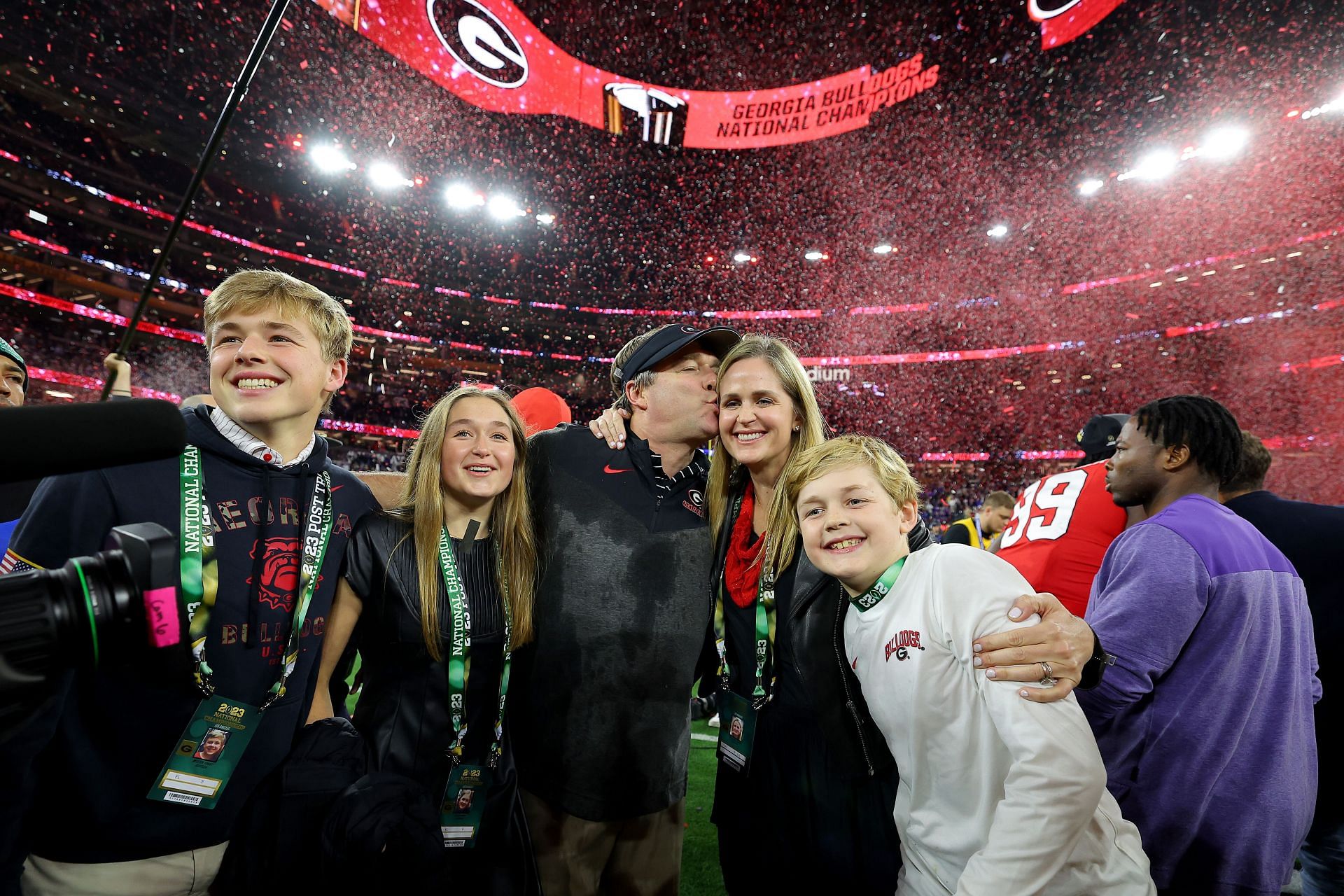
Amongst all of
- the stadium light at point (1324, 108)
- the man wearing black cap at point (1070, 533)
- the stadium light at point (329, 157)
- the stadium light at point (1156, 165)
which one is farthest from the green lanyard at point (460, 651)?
the stadium light at point (329, 157)

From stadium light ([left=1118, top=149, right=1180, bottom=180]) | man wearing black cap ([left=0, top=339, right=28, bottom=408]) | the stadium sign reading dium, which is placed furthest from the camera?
the stadium sign reading dium

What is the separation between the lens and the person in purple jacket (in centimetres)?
179

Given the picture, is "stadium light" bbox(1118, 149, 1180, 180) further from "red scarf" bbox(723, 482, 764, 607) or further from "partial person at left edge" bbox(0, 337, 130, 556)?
"partial person at left edge" bbox(0, 337, 130, 556)

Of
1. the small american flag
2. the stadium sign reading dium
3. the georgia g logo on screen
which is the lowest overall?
the small american flag

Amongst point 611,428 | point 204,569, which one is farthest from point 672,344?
point 204,569

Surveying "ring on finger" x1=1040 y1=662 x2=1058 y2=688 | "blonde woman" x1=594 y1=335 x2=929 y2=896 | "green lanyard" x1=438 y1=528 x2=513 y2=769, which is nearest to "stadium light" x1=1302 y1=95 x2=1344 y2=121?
"blonde woman" x1=594 y1=335 x2=929 y2=896

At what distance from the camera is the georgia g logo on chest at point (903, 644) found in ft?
4.70

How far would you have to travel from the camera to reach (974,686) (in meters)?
1.37

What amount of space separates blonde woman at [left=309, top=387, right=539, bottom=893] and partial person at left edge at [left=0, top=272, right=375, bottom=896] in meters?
0.17

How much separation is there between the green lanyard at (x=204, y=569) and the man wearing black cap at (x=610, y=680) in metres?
0.74

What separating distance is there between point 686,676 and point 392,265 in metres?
36.6

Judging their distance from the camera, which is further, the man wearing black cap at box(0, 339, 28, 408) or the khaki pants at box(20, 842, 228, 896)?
the man wearing black cap at box(0, 339, 28, 408)

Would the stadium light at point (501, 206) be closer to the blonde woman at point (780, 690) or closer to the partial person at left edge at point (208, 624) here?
the blonde woman at point (780, 690)

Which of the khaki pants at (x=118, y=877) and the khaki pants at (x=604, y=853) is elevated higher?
the khaki pants at (x=118, y=877)
